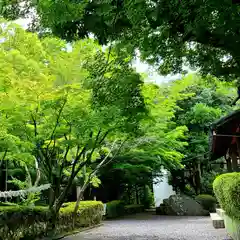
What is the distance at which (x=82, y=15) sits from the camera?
2357 millimetres

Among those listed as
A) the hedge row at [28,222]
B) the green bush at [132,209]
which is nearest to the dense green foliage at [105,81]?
the hedge row at [28,222]

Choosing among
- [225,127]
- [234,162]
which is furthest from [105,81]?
[234,162]

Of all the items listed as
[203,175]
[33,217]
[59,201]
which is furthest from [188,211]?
[33,217]

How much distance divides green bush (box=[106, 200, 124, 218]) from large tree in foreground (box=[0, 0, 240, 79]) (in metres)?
15.1

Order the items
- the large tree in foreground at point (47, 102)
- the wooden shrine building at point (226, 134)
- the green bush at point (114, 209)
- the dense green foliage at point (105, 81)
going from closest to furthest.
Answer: the dense green foliage at point (105, 81), the large tree in foreground at point (47, 102), the wooden shrine building at point (226, 134), the green bush at point (114, 209)

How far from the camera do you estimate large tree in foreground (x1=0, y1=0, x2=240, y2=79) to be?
2.31 m

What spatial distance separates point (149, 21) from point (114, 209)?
16252mm

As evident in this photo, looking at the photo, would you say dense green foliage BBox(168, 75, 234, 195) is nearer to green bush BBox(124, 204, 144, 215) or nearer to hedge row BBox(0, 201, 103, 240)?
green bush BBox(124, 204, 144, 215)

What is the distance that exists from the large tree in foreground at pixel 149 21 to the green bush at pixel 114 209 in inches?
594

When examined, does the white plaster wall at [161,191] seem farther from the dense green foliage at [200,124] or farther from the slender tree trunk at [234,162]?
the slender tree trunk at [234,162]

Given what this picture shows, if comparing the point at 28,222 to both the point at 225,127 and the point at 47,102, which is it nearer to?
the point at 47,102

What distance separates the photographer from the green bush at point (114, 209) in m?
17.1

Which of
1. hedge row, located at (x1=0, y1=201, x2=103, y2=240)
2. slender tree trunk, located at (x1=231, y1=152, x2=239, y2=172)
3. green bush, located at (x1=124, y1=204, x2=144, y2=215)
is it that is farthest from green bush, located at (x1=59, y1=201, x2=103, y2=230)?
slender tree trunk, located at (x1=231, y1=152, x2=239, y2=172)

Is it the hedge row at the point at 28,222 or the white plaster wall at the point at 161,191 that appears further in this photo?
the white plaster wall at the point at 161,191
